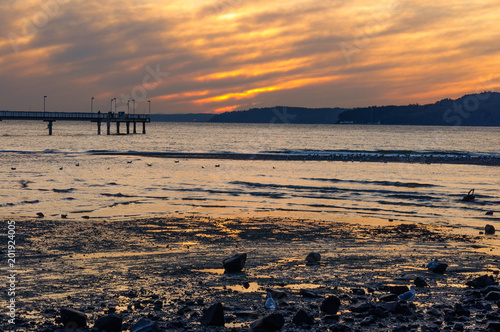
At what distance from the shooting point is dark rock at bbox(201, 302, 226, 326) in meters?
8.51

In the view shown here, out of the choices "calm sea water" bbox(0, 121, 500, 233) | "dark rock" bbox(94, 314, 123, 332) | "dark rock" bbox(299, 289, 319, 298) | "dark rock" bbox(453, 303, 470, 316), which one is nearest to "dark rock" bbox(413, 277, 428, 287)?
"dark rock" bbox(453, 303, 470, 316)

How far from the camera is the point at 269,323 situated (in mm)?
8305

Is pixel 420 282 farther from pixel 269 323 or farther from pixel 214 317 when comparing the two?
pixel 214 317

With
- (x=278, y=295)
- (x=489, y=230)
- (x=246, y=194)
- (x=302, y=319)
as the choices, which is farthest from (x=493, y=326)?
(x=246, y=194)

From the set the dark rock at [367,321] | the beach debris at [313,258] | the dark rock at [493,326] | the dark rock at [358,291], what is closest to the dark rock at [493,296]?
the dark rock at [493,326]

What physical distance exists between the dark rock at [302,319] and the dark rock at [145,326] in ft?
7.56

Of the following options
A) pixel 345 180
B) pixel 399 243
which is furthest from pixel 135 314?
pixel 345 180

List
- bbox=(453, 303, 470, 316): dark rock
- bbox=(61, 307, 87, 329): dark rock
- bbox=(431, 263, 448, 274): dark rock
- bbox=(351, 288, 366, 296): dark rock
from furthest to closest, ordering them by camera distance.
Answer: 1. bbox=(431, 263, 448, 274): dark rock
2. bbox=(351, 288, 366, 296): dark rock
3. bbox=(453, 303, 470, 316): dark rock
4. bbox=(61, 307, 87, 329): dark rock

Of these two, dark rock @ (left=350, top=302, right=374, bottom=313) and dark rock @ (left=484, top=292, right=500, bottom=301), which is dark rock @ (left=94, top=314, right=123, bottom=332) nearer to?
dark rock @ (left=350, top=302, right=374, bottom=313)

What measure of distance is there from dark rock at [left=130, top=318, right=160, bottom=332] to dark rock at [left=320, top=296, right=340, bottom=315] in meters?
3.02

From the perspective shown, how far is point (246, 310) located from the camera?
936cm

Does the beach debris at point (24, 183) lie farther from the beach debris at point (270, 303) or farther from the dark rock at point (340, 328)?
the dark rock at point (340, 328)

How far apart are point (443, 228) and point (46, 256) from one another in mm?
13907

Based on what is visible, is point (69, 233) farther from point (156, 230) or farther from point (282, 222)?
point (282, 222)
